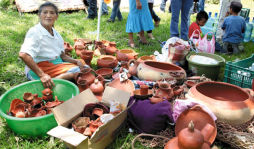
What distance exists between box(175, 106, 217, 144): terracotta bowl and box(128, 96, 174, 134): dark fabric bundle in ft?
0.29

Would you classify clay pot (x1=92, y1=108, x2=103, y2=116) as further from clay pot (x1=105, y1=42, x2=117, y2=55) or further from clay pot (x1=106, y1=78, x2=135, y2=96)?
clay pot (x1=105, y1=42, x2=117, y2=55)

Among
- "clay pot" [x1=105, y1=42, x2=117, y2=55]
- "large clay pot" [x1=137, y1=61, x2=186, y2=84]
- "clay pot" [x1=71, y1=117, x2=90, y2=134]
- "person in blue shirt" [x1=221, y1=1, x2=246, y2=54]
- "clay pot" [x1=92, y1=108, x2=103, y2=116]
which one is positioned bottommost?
"clay pot" [x1=71, y1=117, x2=90, y2=134]

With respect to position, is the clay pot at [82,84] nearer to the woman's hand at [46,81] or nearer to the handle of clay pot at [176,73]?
the woman's hand at [46,81]

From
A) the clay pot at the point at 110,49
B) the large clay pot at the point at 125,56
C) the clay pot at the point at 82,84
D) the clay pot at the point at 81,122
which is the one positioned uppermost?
the clay pot at the point at 110,49

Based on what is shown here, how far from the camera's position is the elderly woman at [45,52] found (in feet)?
7.34

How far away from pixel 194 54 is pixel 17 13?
592 cm

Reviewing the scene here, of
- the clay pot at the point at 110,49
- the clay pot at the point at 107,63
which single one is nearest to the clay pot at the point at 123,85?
the clay pot at the point at 107,63

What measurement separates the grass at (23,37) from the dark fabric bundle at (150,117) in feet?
0.44

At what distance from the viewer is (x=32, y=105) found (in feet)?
6.89

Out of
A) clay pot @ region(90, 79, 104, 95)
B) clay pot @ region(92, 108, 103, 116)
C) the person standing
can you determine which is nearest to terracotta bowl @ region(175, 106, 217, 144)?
clay pot @ region(92, 108, 103, 116)

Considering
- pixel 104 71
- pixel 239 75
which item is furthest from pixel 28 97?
pixel 239 75

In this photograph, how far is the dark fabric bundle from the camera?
184 centimetres

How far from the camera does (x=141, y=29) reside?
4.28 m

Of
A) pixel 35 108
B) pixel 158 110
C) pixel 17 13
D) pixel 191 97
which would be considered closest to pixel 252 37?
pixel 191 97
